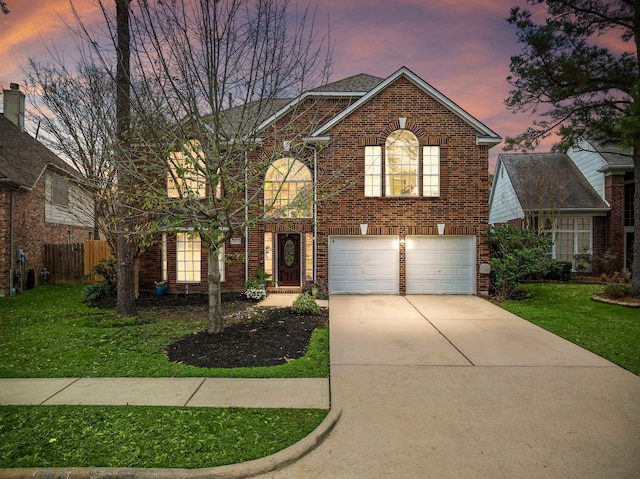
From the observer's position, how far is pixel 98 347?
734 centimetres

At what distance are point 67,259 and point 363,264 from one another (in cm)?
1409

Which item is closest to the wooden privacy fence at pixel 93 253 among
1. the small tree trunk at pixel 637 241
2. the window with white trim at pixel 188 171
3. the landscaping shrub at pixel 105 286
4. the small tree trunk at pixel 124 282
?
the landscaping shrub at pixel 105 286

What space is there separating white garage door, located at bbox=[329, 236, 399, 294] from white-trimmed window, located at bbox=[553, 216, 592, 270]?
35.5 feet

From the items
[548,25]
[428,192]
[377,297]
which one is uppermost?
[548,25]

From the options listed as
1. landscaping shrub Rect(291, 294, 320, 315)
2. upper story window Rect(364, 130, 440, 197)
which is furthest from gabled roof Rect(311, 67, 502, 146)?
landscaping shrub Rect(291, 294, 320, 315)

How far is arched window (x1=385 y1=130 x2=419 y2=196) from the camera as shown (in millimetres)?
13930

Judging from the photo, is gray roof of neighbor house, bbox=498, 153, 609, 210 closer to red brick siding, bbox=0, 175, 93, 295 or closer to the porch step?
the porch step

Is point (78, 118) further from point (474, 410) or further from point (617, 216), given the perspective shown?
point (617, 216)

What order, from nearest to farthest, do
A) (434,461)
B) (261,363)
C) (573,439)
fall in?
(434,461), (573,439), (261,363)

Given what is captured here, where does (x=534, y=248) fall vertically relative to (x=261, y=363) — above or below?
above

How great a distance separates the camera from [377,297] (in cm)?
1348

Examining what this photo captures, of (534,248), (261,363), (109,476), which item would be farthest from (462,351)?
(534,248)

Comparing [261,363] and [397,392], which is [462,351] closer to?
[397,392]

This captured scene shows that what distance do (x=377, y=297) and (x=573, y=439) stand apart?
950 centimetres
